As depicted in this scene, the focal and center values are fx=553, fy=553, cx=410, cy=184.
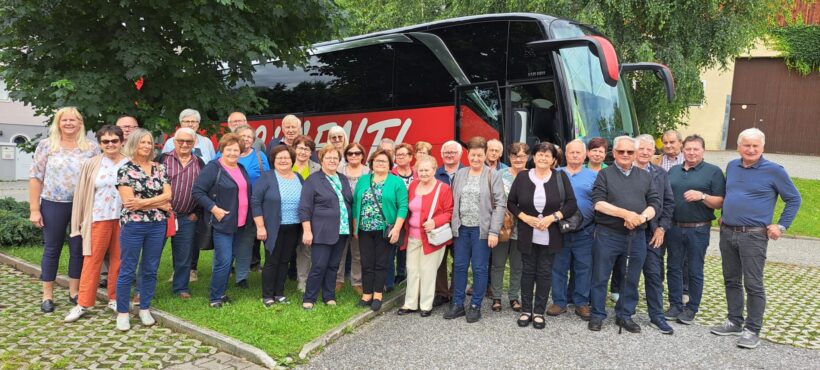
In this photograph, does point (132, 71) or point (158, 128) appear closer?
point (132, 71)

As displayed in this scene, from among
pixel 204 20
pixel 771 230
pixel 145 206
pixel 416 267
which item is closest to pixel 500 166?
pixel 416 267

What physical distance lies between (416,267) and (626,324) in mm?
1980

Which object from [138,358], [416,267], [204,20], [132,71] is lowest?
[138,358]

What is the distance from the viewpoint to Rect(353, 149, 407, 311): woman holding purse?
5.22 m

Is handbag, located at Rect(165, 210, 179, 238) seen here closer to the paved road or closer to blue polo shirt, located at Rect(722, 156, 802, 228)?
blue polo shirt, located at Rect(722, 156, 802, 228)

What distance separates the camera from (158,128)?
7.32 meters

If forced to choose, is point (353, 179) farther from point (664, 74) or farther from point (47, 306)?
point (664, 74)

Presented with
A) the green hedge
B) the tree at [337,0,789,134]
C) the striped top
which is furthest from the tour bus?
the tree at [337,0,789,134]

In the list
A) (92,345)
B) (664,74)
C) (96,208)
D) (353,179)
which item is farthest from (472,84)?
(92,345)

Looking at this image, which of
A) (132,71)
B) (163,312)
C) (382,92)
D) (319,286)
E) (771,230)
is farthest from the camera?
(382,92)

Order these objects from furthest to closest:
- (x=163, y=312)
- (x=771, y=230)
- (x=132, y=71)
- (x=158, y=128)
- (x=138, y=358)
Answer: (x=158, y=128), (x=132, y=71), (x=163, y=312), (x=771, y=230), (x=138, y=358)

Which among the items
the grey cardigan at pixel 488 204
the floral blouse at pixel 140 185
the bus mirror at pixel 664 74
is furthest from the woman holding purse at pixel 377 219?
the bus mirror at pixel 664 74

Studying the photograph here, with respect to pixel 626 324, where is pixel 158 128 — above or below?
above

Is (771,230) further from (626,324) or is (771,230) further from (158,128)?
(158,128)
